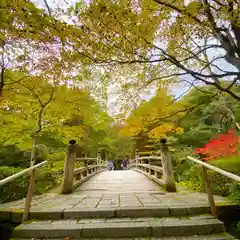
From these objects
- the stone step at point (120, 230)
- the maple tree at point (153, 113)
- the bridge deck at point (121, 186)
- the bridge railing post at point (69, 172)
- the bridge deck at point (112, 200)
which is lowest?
the stone step at point (120, 230)

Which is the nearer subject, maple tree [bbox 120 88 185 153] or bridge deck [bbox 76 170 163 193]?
maple tree [bbox 120 88 185 153]

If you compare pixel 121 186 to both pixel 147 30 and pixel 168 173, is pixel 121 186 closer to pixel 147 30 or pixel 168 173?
pixel 168 173

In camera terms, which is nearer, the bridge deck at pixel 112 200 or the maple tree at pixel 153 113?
the bridge deck at pixel 112 200

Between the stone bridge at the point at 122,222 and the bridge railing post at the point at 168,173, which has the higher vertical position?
the bridge railing post at the point at 168,173

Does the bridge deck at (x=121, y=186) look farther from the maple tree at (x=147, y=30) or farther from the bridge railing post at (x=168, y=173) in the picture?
the maple tree at (x=147, y=30)

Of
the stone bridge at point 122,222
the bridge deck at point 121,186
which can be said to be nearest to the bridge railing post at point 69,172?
the bridge deck at point 121,186

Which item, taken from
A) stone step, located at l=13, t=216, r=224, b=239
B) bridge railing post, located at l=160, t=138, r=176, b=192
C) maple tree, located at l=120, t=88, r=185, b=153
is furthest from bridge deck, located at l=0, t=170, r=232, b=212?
maple tree, located at l=120, t=88, r=185, b=153

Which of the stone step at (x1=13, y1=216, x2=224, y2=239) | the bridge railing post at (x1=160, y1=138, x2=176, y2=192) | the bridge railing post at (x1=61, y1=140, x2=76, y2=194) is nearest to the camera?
the stone step at (x1=13, y1=216, x2=224, y2=239)

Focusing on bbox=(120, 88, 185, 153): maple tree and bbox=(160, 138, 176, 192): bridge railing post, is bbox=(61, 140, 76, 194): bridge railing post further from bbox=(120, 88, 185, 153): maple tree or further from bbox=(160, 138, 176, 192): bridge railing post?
bbox=(160, 138, 176, 192): bridge railing post

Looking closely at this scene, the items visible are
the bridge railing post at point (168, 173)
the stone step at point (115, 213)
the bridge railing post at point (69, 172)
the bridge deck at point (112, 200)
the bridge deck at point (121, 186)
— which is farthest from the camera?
the bridge deck at point (121, 186)

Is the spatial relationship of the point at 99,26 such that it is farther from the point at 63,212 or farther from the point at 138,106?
the point at 63,212

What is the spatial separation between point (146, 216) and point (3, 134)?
19.2ft

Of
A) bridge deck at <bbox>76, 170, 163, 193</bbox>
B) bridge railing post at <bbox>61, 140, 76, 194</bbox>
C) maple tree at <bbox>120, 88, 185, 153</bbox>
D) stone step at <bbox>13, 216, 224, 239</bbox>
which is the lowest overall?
stone step at <bbox>13, 216, 224, 239</bbox>

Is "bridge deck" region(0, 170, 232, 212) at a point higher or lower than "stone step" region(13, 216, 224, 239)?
higher
